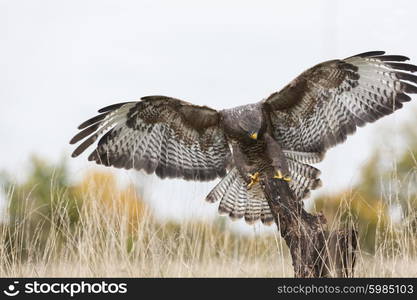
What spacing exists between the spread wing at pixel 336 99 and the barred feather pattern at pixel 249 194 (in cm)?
31

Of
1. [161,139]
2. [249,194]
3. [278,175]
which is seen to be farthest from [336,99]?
[161,139]

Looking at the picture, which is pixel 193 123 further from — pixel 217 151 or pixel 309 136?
pixel 309 136

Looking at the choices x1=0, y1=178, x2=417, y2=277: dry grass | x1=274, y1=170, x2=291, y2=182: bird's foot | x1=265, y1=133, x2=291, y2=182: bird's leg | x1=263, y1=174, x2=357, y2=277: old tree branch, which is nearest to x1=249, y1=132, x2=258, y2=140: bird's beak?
x1=265, y1=133, x2=291, y2=182: bird's leg

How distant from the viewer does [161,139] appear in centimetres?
788

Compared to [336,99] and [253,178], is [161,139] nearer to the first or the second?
[253,178]

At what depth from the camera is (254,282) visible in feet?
17.2

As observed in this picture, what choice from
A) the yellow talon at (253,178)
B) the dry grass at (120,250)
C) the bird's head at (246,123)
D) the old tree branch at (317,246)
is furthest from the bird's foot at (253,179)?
the old tree branch at (317,246)

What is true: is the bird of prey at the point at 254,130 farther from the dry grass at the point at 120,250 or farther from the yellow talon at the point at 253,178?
the dry grass at the point at 120,250

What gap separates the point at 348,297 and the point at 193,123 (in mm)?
3162

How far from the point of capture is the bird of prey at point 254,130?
23.6ft

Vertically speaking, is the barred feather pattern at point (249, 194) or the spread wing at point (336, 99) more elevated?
the spread wing at point (336, 99)

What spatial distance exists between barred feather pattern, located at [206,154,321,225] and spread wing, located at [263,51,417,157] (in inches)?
12.4

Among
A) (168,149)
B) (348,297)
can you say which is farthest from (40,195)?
(348,297)

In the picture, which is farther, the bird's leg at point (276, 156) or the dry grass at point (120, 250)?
the bird's leg at point (276, 156)
